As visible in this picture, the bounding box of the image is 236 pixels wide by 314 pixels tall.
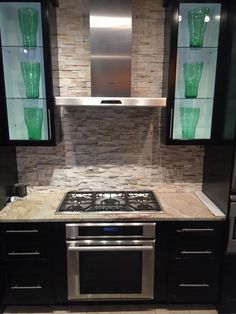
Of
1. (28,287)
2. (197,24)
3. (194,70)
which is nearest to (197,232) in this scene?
(194,70)

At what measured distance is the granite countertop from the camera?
197cm

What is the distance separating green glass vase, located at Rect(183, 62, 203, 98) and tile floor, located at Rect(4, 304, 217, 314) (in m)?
1.84

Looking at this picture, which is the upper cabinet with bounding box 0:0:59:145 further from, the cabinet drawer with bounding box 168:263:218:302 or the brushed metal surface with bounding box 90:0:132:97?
the cabinet drawer with bounding box 168:263:218:302

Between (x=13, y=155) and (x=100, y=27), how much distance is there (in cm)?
137

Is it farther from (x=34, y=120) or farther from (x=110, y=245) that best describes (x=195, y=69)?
(x=110, y=245)

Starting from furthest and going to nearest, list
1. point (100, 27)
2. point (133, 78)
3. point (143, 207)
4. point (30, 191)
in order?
point (30, 191), point (133, 78), point (143, 207), point (100, 27)

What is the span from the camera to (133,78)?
2352mm

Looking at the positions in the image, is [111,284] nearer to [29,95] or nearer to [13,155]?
[13,155]

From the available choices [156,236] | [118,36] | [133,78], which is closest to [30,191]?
[156,236]

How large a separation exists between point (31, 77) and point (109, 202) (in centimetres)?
126

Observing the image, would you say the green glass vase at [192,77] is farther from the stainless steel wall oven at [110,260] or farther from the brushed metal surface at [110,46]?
the stainless steel wall oven at [110,260]

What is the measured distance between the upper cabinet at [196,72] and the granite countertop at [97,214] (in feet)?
1.82

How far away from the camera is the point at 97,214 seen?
201 cm

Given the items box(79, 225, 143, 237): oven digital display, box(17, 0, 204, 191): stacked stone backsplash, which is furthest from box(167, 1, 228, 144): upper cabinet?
box(79, 225, 143, 237): oven digital display
